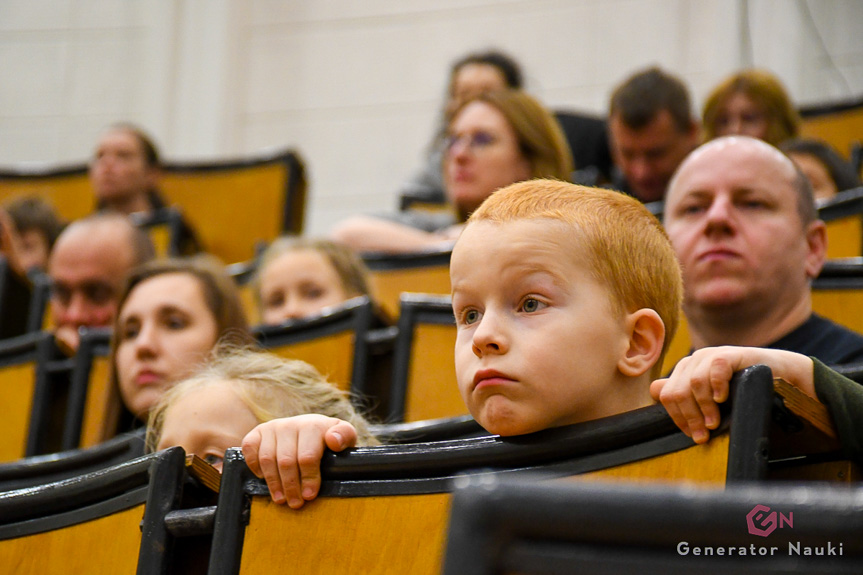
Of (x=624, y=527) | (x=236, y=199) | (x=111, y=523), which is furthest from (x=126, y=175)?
(x=624, y=527)

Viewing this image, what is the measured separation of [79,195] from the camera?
6.53 feet

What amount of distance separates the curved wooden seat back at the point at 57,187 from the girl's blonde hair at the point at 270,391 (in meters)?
1.39

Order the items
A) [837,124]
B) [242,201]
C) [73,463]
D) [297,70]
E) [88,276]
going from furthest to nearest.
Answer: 1. [297,70]
2. [242,201]
3. [837,124]
4. [88,276]
5. [73,463]

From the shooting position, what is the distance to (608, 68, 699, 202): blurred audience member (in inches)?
50.3

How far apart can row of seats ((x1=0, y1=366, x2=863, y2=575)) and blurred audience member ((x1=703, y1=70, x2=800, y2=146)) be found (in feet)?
3.02

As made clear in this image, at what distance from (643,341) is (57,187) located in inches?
68.1

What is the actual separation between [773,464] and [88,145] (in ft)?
8.03

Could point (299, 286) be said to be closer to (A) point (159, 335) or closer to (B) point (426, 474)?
(A) point (159, 335)

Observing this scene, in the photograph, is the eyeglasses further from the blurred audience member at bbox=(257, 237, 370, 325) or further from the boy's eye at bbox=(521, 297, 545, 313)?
the boy's eye at bbox=(521, 297, 545, 313)

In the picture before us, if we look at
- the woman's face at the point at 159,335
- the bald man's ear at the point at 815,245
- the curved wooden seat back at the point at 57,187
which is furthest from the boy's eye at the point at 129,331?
the curved wooden seat back at the point at 57,187

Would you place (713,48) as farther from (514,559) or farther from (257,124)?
(514,559)

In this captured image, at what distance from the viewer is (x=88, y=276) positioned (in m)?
1.25

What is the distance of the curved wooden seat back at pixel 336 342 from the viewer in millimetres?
938

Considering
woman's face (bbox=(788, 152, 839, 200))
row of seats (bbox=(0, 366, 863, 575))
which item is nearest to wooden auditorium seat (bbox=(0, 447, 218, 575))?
row of seats (bbox=(0, 366, 863, 575))
